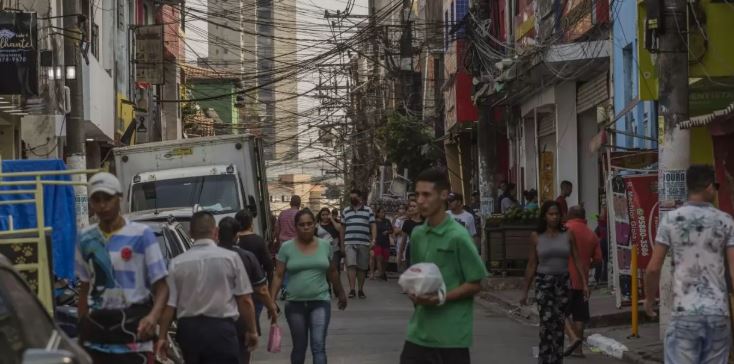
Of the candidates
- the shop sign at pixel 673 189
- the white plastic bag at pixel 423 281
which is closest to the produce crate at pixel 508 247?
the shop sign at pixel 673 189

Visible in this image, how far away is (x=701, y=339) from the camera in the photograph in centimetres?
894

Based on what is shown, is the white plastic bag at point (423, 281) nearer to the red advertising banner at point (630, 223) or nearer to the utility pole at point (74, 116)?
the red advertising banner at point (630, 223)

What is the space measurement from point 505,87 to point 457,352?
23068 mm

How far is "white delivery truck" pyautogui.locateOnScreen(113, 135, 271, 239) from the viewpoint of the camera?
2278cm

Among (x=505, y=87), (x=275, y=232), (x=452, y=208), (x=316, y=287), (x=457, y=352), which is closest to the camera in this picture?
(x=457, y=352)

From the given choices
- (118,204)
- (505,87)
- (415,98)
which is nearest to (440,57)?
(415,98)

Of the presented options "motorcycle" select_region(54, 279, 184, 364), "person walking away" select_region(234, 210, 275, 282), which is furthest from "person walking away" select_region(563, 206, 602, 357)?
"motorcycle" select_region(54, 279, 184, 364)

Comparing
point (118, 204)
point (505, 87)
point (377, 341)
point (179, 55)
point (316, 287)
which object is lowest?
point (377, 341)

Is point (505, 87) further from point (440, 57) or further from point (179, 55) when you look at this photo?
point (179, 55)

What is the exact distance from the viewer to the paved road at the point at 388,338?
48.9 ft

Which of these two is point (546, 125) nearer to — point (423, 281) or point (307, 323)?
point (307, 323)

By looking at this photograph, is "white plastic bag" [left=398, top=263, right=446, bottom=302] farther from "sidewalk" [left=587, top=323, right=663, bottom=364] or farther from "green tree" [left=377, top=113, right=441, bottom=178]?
"green tree" [left=377, top=113, right=441, bottom=178]

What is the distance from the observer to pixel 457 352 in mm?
8047

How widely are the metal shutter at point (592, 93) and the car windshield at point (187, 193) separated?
817 cm
